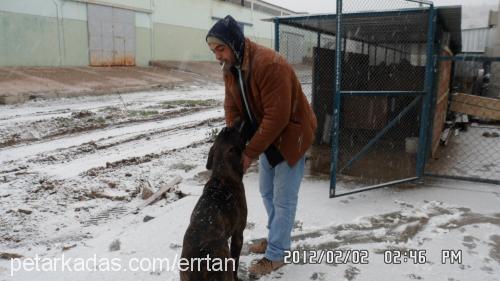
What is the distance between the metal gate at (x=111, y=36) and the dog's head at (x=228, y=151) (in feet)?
58.8

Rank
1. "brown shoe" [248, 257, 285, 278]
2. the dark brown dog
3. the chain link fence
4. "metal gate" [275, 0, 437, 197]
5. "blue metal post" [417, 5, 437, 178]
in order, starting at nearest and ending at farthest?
the dark brown dog < "brown shoe" [248, 257, 285, 278] < "blue metal post" [417, 5, 437, 178] < the chain link fence < "metal gate" [275, 0, 437, 197]

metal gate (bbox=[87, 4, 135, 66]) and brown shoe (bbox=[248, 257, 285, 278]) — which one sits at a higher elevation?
metal gate (bbox=[87, 4, 135, 66])

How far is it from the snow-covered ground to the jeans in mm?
244

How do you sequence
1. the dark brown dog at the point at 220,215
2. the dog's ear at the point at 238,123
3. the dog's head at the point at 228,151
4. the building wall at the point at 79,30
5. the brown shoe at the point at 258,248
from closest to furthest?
the dark brown dog at the point at 220,215, the dog's head at the point at 228,151, the dog's ear at the point at 238,123, the brown shoe at the point at 258,248, the building wall at the point at 79,30

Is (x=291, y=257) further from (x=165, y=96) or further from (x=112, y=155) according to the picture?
(x=165, y=96)

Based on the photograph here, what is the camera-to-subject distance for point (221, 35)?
2.62 m

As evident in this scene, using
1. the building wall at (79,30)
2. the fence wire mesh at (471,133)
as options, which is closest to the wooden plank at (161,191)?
the fence wire mesh at (471,133)

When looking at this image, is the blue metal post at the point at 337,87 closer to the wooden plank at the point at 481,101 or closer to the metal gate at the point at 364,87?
the metal gate at the point at 364,87

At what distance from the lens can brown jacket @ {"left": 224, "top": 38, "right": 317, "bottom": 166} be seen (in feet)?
8.75

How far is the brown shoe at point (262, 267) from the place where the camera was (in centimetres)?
314

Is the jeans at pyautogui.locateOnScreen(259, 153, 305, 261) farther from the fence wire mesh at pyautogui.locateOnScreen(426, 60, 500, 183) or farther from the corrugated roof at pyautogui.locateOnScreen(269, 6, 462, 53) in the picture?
the fence wire mesh at pyautogui.locateOnScreen(426, 60, 500, 183)

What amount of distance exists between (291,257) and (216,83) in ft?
59.9

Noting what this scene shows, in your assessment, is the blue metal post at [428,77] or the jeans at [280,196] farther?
the blue metal post at [428,77]

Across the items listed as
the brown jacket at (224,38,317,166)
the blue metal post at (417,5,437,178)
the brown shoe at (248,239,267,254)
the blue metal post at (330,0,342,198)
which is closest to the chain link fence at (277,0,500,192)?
the blue metal post at (417,5,437,178)
